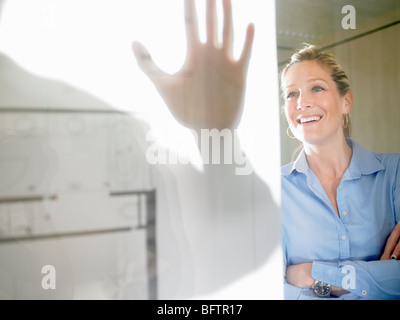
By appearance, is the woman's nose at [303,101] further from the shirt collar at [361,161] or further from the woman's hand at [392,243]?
the woman's hand at [392,243]

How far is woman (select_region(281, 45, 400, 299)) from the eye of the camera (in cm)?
214

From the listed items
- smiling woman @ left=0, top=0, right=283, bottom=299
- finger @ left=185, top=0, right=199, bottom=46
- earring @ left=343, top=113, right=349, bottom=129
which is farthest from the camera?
earring @ left=343, top=113, right=349, bottom=129

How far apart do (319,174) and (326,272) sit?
476mm

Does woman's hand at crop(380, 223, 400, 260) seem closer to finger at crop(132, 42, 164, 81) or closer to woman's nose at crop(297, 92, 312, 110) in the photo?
woman's nose at crop(297, 92, 312, 110)

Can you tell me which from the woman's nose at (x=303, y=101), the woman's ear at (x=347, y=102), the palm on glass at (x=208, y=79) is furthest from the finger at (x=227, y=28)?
the woman's ear at (x=347, y=102)

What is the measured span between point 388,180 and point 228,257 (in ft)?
2.92

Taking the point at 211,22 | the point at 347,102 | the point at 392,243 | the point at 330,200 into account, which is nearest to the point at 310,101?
the point at 347,102

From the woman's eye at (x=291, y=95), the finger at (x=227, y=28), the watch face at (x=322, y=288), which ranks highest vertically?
the finger at (x=227, y=28)

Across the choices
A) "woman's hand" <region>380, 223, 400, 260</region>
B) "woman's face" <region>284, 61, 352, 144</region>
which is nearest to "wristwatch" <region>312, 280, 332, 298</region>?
"woman's hand" <region>380, 223, 400, 260</region>

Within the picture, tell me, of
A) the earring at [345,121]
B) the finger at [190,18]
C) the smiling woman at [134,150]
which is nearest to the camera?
the smiling woman at [134,150]

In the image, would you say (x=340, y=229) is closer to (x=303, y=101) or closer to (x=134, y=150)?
(x=303, y=101)

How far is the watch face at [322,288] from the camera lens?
2.14 meters

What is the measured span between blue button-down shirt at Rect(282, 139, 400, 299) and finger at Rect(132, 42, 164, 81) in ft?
2.56
